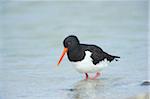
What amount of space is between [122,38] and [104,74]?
1100 millimetres

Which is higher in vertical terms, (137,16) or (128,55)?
(137,16)

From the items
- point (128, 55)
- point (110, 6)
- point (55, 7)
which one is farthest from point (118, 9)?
point (128, 55)

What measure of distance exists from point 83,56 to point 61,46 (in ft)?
3.40

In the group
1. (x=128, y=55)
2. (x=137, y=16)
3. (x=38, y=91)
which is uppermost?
(x=137, y=16)

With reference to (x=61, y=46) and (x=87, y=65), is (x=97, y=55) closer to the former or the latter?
(x=87, y=65)

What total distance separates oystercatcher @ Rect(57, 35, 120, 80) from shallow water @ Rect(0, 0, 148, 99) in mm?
118

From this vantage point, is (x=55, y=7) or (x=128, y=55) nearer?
(x=128, y=55)

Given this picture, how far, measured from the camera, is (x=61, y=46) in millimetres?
5070

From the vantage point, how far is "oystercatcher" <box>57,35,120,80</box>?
4035mm

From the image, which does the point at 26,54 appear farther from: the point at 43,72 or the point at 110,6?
the point at 110,6

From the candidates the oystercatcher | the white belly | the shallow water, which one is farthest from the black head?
the shallow water

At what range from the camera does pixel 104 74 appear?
167 inches

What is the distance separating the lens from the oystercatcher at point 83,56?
4.04 meters

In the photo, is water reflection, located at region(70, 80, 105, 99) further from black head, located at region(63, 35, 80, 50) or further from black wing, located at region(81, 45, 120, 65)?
black head, located at region(63, 35, 80, 50)
